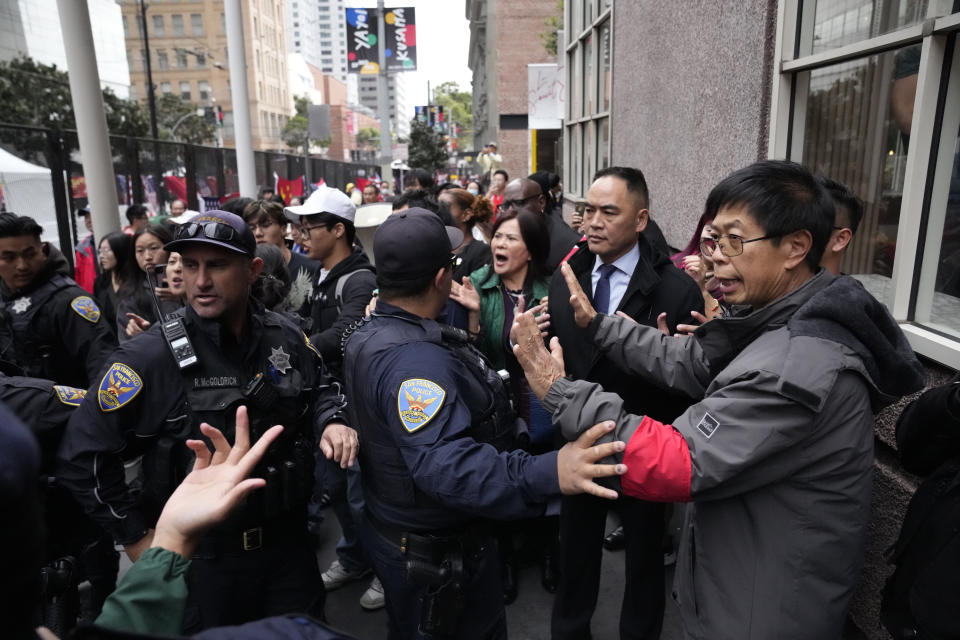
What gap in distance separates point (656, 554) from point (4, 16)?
127 ft

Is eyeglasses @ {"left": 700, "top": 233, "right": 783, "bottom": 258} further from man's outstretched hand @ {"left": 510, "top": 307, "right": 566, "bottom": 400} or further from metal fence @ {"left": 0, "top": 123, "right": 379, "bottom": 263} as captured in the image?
metal fence @ {"left": 0, "top": 123, "right": 379, "bottom": 263}

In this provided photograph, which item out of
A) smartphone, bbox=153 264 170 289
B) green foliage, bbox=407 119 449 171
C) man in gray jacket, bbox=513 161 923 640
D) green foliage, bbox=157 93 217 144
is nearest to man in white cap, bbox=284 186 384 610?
smartphone, bbox=153 264 170 289

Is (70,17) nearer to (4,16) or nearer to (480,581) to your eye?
(480,581)

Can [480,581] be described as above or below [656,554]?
above

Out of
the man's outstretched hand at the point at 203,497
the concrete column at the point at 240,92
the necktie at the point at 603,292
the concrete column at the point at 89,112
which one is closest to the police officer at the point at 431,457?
the man's outstretched hand at the point at 203,497

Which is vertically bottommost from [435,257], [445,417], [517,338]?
[445,417]

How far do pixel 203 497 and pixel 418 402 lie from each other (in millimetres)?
652

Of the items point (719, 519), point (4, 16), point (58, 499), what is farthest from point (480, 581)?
point (4, 16)

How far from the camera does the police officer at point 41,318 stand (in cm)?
362

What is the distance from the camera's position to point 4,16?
2917cm

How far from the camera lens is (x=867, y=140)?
292 centimetres

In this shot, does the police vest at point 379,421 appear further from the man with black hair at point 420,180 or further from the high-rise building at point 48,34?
the high-rise building at point 48,34

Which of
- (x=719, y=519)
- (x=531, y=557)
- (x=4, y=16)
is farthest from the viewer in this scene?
(x=4, y=16)

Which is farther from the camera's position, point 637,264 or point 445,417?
point 637,264
